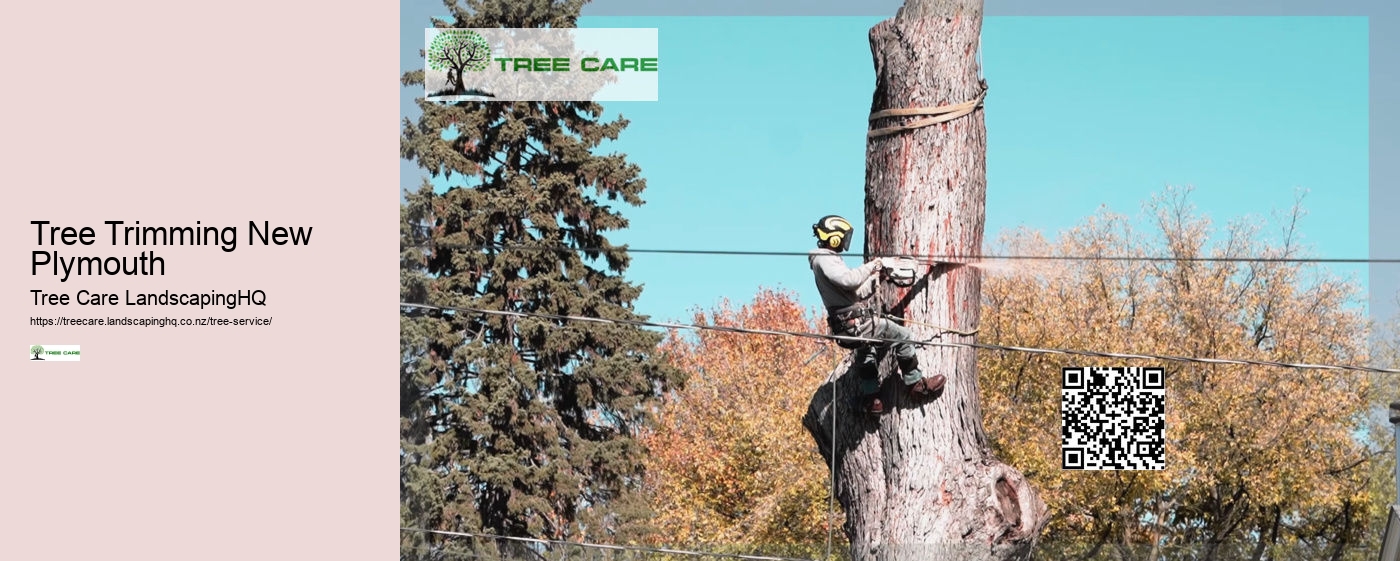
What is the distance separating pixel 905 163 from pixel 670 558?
15427mm

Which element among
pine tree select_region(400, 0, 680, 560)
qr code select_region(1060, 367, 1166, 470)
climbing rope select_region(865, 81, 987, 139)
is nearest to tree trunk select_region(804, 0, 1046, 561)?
climbing rope select_region(865, 81, 987, 139)

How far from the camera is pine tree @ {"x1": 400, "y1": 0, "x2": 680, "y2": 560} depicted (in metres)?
19.4

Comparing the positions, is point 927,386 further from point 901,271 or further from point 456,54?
point 456,54

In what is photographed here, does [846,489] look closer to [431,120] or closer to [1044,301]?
[431,120]

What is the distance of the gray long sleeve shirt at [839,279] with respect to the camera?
6.71 m

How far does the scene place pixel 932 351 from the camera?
680cm

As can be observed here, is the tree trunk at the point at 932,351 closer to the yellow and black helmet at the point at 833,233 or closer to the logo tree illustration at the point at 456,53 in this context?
the yellow and black helmet at the point at 833,233

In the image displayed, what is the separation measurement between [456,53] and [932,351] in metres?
13.9

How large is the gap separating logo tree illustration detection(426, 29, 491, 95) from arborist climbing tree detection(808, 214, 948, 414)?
1283 cm

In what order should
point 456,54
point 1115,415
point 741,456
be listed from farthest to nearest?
1. point 741,456
2. point 456,54
3. point 1115,415

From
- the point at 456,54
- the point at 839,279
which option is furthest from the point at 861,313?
the point at 456,54

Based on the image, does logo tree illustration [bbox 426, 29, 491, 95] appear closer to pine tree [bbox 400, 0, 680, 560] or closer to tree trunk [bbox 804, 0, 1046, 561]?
pine tree [bbox 400, 0, 680, 560]
